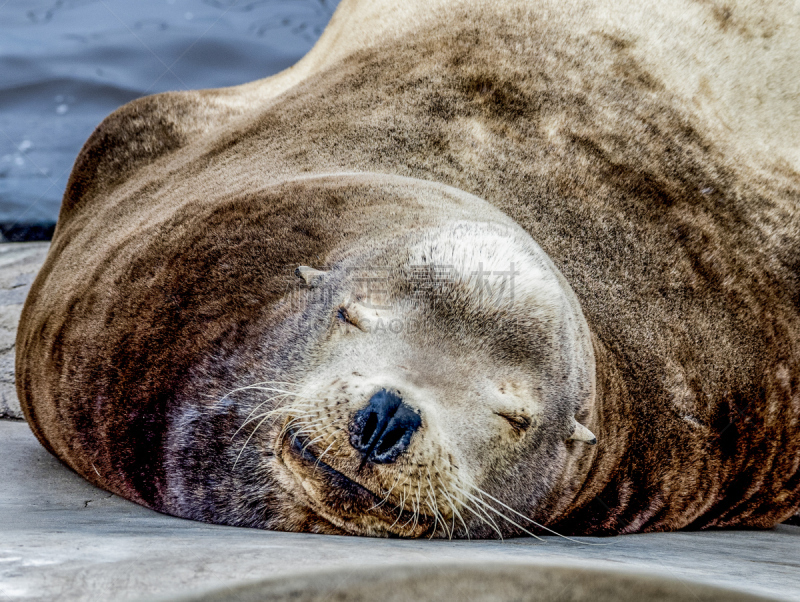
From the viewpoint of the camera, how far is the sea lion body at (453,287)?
2596 millimetres

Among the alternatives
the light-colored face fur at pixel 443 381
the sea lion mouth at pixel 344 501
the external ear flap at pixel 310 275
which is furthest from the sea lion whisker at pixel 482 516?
the external ear flap at pixel 310 275

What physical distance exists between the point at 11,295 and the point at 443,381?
391cm

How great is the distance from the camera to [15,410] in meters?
4.45

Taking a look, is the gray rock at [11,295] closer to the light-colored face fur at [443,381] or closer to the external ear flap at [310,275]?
the external ear flap at [310,275]

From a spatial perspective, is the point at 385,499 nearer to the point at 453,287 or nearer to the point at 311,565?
the point at 453,287

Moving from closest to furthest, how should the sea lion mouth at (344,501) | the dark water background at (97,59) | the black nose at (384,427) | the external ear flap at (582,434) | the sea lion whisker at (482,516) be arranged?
the black nose at (384,427) → the sea lion mouth at (344,501) → the sea lion whisker at (482,516) → the external ear flap at (582,434) → the dark water background at (97,59)

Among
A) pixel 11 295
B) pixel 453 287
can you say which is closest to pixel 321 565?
pixel 453 287

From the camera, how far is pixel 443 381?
2516mm

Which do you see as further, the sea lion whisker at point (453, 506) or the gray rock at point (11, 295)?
the gray rock at point (11, 295)

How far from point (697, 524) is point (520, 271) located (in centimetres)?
134

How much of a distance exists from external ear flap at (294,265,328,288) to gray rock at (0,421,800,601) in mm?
806

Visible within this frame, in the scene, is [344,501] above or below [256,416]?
below

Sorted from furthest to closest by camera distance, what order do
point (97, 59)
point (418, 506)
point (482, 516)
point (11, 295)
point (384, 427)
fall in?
point (97, 59) < point (11, 295) < point (482, 516) < point (418, 506) < point (384, 427)

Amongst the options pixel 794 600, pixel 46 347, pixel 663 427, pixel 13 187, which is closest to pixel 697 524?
pixel 663 427
